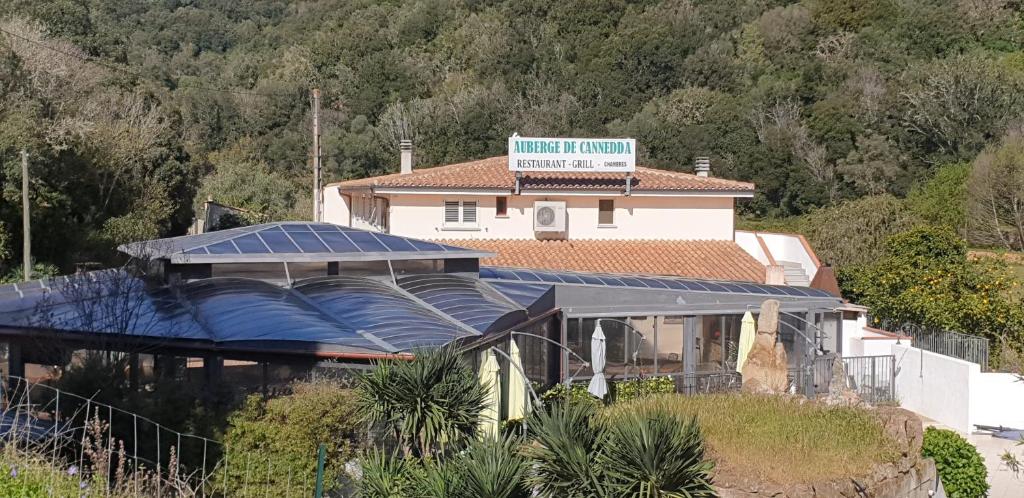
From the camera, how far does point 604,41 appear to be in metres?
71.3

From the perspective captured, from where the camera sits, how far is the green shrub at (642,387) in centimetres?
1859

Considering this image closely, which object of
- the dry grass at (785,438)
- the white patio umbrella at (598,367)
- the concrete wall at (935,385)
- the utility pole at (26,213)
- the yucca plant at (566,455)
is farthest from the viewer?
the utility pole at (26,213)

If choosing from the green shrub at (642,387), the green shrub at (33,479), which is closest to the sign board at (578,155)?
the green shrub at (642,387)

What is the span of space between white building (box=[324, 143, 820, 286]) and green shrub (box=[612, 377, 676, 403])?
38.7 ft

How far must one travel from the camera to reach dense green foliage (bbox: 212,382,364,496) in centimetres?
1073

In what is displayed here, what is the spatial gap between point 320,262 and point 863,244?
2831 cm

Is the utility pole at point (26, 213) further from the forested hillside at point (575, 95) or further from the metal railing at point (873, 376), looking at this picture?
the metal railing at point (873, 376)

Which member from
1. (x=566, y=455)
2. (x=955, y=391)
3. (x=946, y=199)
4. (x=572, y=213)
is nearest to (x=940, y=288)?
(x=955, y=391)

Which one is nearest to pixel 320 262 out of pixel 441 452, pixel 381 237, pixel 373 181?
pixel 381 237

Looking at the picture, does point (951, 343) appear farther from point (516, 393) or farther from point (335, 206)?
point (335, 206)

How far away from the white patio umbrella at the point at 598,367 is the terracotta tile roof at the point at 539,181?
44.4 ft

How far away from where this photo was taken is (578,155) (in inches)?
1316

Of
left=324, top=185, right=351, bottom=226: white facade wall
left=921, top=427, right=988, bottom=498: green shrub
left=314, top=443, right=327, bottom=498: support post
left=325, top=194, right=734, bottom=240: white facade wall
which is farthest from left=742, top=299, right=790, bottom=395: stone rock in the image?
left=324, top=185, right=351, bottom=226: white facade wall

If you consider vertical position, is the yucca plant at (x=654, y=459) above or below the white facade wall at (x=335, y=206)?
below
